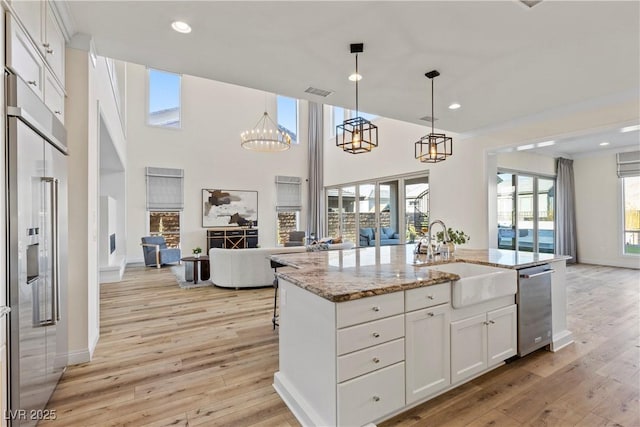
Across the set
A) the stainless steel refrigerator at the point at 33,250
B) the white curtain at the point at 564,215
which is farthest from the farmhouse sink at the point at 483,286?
the white curtain at the point at 564,215

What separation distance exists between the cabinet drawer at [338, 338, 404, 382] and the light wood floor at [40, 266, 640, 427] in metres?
0.44

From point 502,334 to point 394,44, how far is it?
2.63 meters

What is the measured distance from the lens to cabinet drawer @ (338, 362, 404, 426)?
178 cm

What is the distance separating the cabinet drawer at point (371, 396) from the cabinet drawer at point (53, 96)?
8.80ft

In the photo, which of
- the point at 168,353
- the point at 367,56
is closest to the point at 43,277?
the point at 168,353

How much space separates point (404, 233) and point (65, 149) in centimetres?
665

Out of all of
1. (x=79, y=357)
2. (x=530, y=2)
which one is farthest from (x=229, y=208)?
(x=530, y=2)

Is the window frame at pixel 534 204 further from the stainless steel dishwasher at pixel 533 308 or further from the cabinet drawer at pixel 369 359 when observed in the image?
the cabinet drawer at pixel 369 359

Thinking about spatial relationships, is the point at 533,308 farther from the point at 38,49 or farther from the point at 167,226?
the point at 167,226

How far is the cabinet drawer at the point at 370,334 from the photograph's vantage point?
178cm

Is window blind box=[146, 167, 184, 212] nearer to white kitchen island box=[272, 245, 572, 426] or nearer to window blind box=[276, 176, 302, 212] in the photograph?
window blind box=[276, 176, 302, 212]

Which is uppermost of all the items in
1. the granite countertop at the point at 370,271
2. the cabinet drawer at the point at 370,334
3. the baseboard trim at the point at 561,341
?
the granite countertop at the point at 370,271

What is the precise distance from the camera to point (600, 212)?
7645mm

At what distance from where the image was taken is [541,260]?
9.77 feet
